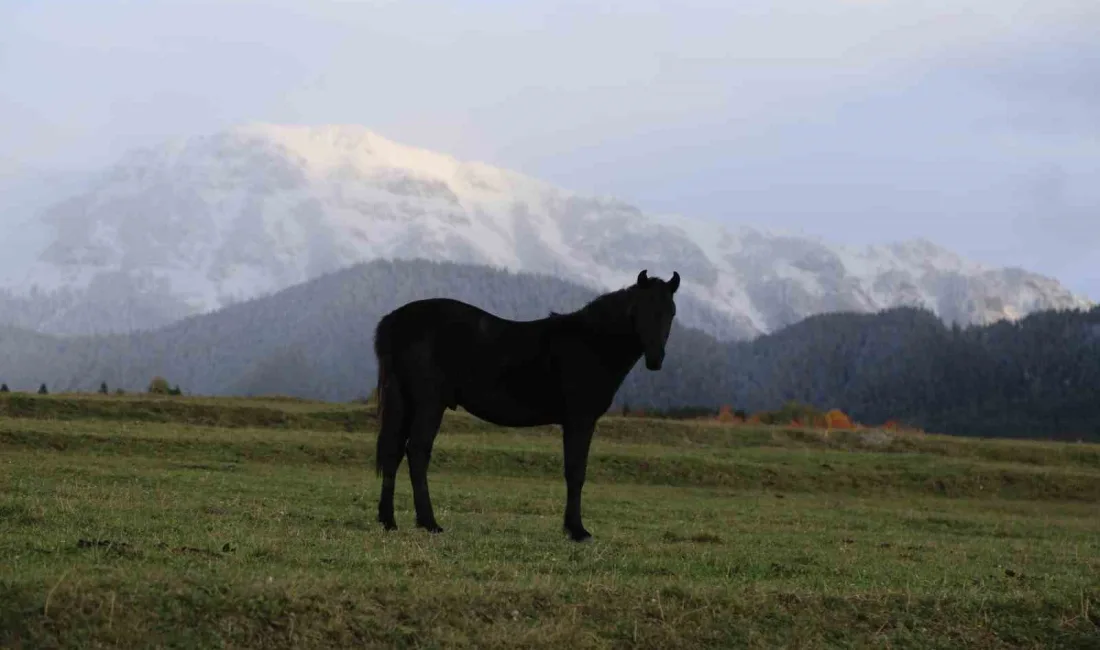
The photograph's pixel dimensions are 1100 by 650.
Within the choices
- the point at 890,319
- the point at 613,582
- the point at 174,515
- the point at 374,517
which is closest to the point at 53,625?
the point at 613,582

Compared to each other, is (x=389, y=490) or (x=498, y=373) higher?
(x=498, y=373)

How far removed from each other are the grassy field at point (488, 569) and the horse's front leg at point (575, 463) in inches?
20.7

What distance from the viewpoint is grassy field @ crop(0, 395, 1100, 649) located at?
11.4 metres

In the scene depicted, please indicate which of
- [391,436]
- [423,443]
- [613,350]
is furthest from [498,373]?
[391,436]

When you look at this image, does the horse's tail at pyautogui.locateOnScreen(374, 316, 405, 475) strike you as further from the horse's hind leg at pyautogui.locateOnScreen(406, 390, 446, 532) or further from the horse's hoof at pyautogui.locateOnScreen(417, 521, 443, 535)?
the horse's hoof at pyautogui.locateOnScreen(417, 521, 443, 535)

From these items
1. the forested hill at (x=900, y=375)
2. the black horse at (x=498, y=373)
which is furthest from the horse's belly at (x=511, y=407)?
the forested hill at (x=900, y=375)

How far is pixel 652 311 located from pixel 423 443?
4.19 m

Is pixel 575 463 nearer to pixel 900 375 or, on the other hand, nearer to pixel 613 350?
pixel 613 350

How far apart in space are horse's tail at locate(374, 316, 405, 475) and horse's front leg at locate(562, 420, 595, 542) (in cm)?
274

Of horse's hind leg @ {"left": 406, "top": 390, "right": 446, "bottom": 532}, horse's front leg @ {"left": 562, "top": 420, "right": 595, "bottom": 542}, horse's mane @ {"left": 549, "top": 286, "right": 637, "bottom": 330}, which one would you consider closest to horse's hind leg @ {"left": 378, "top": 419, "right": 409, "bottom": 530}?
horse's hind leg @ {"left": 406, "top": 390, "right": 446, "bottom": 532}

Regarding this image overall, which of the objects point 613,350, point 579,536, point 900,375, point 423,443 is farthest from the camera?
point 900,375

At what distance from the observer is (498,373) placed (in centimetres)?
1781

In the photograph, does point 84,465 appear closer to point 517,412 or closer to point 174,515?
point 174,515

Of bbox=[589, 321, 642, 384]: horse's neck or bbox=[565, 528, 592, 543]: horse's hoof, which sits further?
bbox=[565, 528, 592, 543]: horse's hoof
